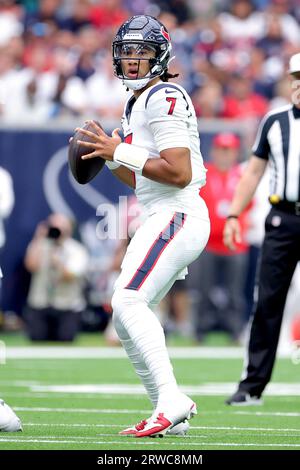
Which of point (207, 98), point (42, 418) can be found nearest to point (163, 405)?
point (42, 418)

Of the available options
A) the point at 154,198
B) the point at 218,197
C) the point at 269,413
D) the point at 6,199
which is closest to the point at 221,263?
the point at 218,197

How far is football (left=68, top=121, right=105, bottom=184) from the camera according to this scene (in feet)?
18.4

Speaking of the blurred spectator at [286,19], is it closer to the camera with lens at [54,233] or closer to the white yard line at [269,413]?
the camera with lens at [54,233]

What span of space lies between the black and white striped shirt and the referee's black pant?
0.49 feet

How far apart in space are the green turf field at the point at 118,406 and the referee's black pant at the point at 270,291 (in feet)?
0.75

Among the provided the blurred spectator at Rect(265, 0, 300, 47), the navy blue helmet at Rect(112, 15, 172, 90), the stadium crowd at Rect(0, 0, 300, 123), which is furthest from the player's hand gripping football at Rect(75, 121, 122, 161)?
→ the blurred spectator at Rect(265, 0, 300, 47)

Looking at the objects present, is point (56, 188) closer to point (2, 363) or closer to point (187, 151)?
point (2, 363)

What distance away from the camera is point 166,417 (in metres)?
5.31

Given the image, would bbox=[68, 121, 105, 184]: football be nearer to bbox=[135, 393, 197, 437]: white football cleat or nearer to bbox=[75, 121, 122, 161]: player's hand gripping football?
bbox=[75, 121, 122, 161]: player's hand gripping football

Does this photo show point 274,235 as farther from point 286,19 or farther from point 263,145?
point 286,19

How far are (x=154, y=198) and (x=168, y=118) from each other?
42 cm

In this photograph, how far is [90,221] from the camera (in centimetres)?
1275

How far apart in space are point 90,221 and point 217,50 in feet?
15.8
